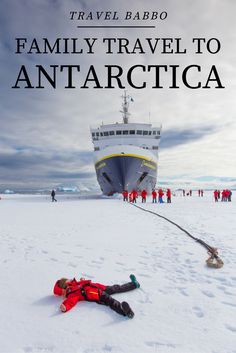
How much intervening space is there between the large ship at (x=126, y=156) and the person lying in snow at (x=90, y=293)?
24.5m

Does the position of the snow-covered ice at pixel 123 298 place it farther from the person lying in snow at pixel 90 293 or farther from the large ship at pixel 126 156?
the large ship at pixel 126 156

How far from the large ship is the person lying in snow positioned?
24487 millimetres

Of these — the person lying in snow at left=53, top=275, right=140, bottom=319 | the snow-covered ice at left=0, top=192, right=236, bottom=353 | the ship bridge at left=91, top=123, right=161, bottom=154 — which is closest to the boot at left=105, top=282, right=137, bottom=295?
the person lying in snow at left=53, top=275, right=140, bottom=319

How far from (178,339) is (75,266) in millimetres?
2749

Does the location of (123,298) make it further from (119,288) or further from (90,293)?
(90,293)

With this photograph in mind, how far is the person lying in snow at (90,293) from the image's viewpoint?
10.5 feet

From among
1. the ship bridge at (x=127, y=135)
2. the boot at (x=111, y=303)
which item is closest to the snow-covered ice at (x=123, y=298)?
the boot at (x=111, y=303)

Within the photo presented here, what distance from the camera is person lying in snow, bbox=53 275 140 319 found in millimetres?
3192

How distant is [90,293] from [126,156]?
2523cm

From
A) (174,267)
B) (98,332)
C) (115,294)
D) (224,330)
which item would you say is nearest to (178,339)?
(224,330)

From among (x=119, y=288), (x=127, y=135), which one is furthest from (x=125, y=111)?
(x=119, y=288)

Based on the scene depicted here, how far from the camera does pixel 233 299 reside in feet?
11.5

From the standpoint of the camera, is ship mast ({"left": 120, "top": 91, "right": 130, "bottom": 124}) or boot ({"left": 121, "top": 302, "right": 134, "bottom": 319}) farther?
ship mast ({"left": 120, "top": 91, "right": 130, "bottom": 124})

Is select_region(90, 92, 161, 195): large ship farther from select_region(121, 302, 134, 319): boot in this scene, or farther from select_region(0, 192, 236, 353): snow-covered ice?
select_region(121, 302, 134, 319): boot
